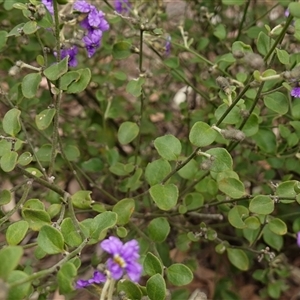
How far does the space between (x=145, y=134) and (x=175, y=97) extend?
1.91 feet

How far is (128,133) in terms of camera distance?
1.69m

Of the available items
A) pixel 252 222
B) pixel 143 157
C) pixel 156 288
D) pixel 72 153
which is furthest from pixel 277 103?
pixel 143 157

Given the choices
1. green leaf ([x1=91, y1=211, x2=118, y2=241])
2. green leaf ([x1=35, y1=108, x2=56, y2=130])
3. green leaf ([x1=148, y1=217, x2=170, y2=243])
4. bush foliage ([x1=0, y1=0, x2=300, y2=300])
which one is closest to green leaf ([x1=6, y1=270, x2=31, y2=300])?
bush foliage ([x1=0, y1=0, x2=300, y2=300])

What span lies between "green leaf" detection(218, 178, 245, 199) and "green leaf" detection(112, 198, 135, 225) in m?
0.26

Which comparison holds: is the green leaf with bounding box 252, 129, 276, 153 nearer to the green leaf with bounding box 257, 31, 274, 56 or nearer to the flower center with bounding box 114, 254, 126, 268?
the green leaf with bounding box 257, 31, 274, 56

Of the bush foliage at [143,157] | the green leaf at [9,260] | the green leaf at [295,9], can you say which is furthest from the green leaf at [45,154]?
Answer: the green leaf at [295,9]

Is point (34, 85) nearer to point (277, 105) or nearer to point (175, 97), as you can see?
point (277, 105)

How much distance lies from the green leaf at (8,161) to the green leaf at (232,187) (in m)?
0.50

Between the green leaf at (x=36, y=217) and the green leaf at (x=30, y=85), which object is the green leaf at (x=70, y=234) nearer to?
the green leaf at (x=36, y=217)

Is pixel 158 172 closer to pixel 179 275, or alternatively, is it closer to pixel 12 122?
pixel 179 275

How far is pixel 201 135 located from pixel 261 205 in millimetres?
226

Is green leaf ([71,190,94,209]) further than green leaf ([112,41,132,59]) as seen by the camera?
No

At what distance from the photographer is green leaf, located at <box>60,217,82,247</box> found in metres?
1.22

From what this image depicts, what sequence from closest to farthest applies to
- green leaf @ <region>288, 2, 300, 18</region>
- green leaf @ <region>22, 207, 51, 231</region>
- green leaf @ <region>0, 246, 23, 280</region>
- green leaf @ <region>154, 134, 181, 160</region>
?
green leaf @ <region>0, 246, 23, 280</region>
green leaf @ <region>288, 2, 300, 18</region>
green leaf @ <region>22, 207, 51, 231</region>
green leaf @ <region>154, 134, 181, 160</region>
